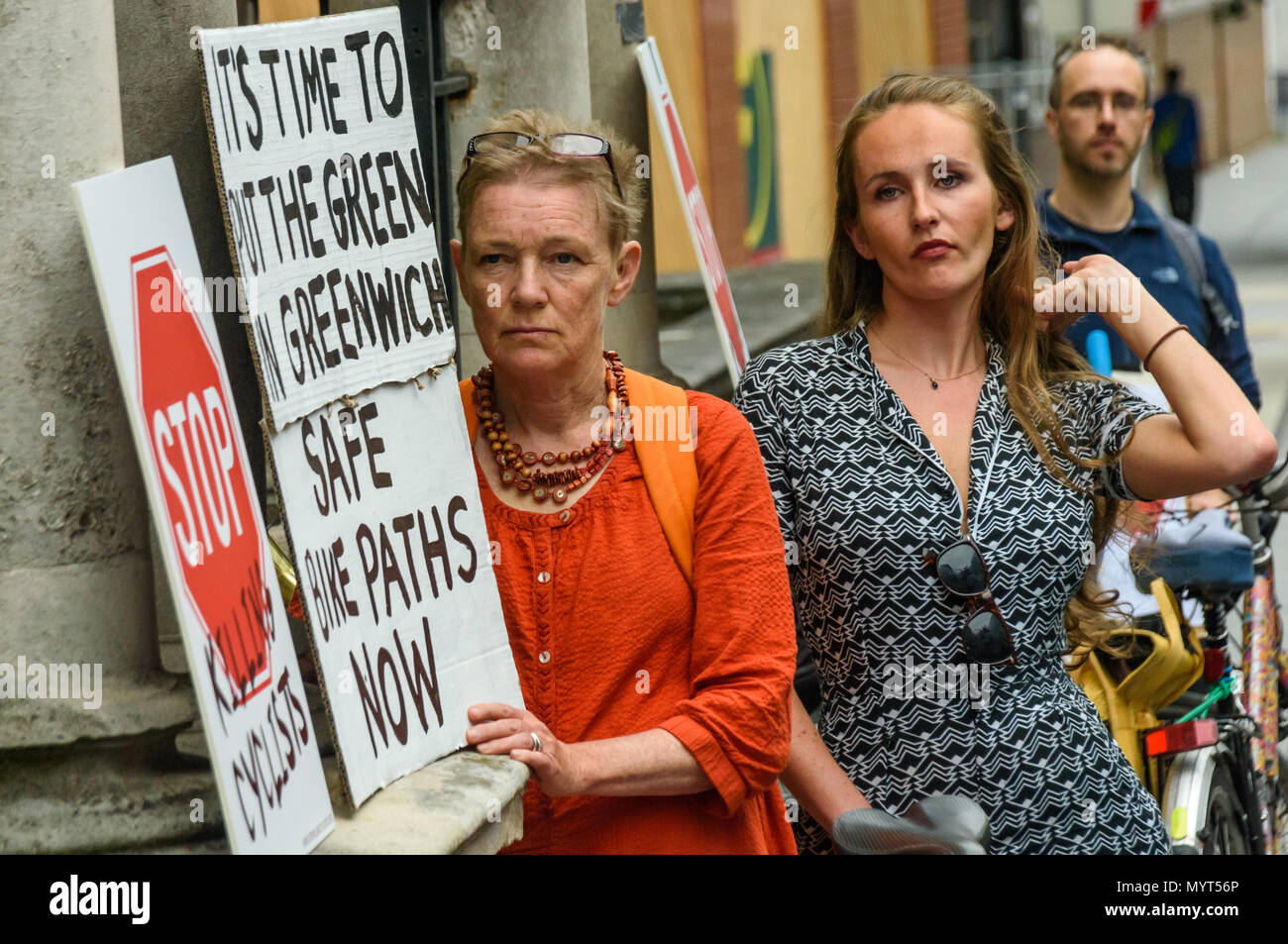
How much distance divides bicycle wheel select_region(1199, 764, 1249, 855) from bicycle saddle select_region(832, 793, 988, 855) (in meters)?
2.19

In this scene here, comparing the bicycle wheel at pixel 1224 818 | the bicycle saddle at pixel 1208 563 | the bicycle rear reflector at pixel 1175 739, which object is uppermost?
the bicycle saddle at pixel 1208 563

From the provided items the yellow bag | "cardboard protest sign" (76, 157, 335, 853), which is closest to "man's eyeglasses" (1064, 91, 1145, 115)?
the yellow bag

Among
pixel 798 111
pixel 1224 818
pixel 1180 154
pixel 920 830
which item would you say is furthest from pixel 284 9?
pixel 1180 154

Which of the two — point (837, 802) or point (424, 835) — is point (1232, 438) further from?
point (424, 835)

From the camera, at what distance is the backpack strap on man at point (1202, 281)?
5145 millimetres

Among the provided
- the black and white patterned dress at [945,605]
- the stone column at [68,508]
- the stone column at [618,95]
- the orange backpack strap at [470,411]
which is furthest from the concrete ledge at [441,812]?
the stone column at [618,95]

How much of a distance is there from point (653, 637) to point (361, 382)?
538 mm

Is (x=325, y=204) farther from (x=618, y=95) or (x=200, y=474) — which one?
(x=618, y=95)

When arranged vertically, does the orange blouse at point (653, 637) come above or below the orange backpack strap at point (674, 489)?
below

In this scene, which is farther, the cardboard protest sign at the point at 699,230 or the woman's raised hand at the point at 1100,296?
the cardboard protest sign at the point at 699,230

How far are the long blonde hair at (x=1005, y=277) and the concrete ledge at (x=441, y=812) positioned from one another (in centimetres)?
Result: 115

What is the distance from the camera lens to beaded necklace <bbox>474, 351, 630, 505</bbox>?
2.55 meters

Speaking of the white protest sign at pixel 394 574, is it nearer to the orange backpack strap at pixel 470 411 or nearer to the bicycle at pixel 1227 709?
the orange backpack strap at pixel 470 411

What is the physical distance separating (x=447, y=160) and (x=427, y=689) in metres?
2.51
